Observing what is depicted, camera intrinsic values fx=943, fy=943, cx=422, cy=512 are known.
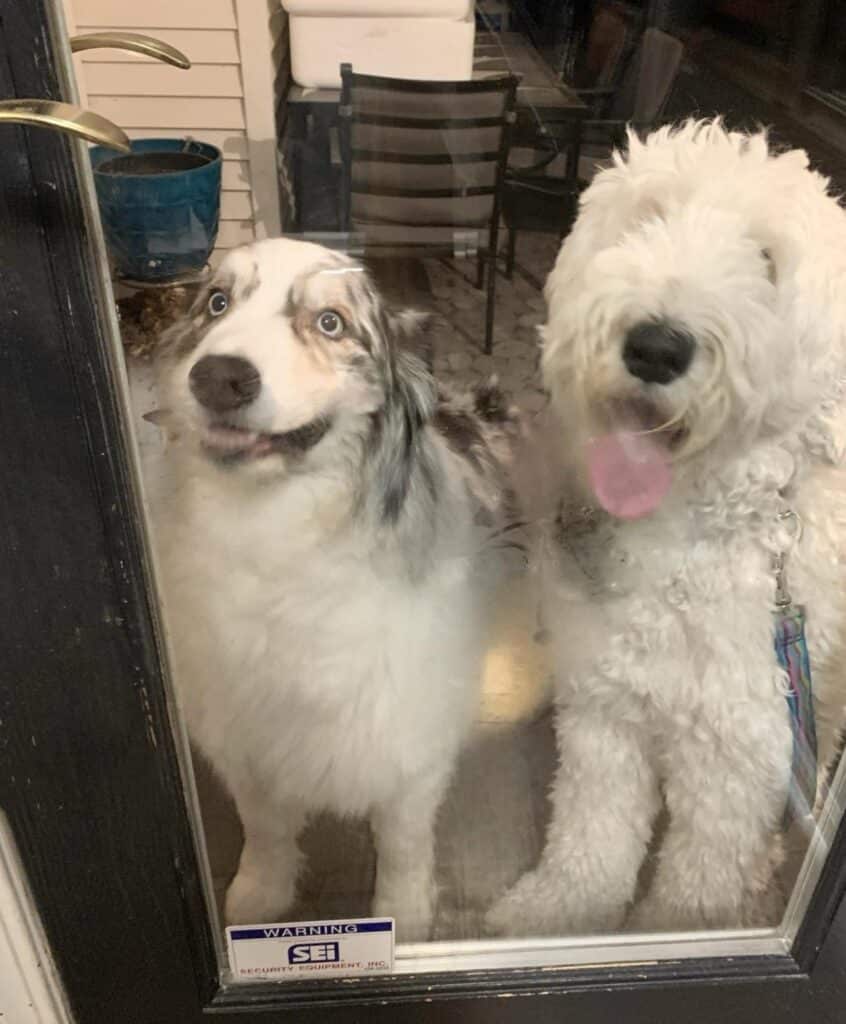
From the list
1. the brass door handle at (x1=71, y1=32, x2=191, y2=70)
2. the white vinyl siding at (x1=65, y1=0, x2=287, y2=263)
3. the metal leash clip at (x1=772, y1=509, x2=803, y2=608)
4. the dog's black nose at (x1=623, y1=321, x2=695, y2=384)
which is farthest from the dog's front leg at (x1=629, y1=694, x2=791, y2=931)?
the brass door handle at (x1=71, y1=32, x2=191, y2=70)

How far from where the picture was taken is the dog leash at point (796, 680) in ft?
3.29

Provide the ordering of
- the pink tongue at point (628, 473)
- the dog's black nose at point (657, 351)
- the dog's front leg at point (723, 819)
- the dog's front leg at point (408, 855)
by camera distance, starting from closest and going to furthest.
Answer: the dog's black nose at point (657, 351) < the pink tongue at point (628, 473) < the dog's front leg at point (723, 819) < the dog's front leg at point (408, 855)

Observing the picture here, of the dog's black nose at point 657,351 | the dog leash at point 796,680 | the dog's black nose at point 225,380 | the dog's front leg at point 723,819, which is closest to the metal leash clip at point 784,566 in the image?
the dog leash at point 796,680

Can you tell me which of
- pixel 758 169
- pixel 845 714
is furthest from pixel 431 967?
pixel 758 169

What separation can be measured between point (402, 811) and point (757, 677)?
0.47m

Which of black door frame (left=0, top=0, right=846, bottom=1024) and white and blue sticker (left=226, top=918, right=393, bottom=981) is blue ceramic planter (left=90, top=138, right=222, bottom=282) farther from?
white and blue sticker (left=226, top=918, right=393, bottom=981)

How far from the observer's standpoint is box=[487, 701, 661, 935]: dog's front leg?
120 cm

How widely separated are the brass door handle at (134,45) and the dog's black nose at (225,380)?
0.80 ft

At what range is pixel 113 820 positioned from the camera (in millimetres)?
942

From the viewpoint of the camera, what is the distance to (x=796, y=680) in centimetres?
105

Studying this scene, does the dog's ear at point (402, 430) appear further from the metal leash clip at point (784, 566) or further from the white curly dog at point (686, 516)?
the metal leash clip at point (784, 566)

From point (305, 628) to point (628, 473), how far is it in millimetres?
391

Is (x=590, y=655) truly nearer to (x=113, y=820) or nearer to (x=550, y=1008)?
(x=550, y=1008)

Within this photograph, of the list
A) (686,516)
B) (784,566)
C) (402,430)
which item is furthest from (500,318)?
(784,566)
